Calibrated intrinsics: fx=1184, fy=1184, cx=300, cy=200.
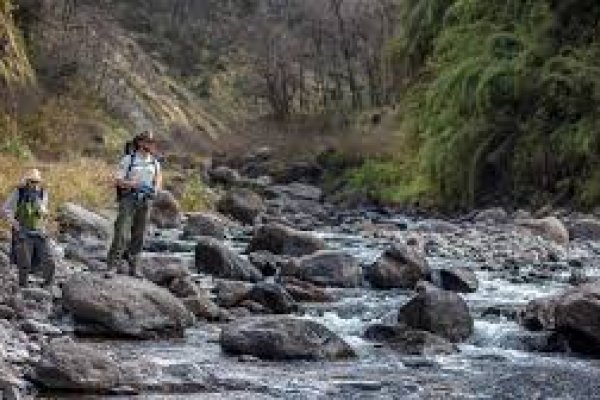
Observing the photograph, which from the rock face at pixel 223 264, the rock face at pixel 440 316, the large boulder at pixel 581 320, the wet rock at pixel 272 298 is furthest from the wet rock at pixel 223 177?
the large boulder at pixel 581 320

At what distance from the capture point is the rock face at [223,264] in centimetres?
1612

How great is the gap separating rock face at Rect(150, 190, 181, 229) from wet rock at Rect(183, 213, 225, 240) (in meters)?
0.70

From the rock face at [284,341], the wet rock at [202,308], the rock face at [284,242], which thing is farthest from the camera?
the rock face at [284,242]

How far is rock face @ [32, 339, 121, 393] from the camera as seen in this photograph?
9.37 m

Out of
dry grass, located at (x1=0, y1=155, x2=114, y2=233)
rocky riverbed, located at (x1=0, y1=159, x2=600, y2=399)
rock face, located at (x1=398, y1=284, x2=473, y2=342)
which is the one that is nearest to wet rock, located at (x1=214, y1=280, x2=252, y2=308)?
rocky riverbed, located at (x1=0, y1=159, x2=600, y2=399)

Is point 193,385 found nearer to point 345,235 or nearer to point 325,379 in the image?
point 325,379

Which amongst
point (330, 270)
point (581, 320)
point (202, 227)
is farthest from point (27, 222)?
point (202, 227)

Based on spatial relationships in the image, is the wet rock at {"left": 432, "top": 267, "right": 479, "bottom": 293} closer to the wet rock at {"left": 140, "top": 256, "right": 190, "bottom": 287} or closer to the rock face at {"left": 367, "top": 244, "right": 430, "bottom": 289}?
the rock face at {"left": 367, "top": 244, "right": 430, "bottom": 289}

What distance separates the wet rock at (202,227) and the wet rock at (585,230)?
270 inches

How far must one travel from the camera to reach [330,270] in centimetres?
1622

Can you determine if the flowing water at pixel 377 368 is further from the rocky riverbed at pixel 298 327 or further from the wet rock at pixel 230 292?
the wet rock at pixel 230 292

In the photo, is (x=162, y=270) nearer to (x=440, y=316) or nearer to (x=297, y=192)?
(x=440, y=316)

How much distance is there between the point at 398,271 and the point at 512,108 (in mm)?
13887

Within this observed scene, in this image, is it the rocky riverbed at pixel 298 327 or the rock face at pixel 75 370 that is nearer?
the rock face at pixel 75 370
